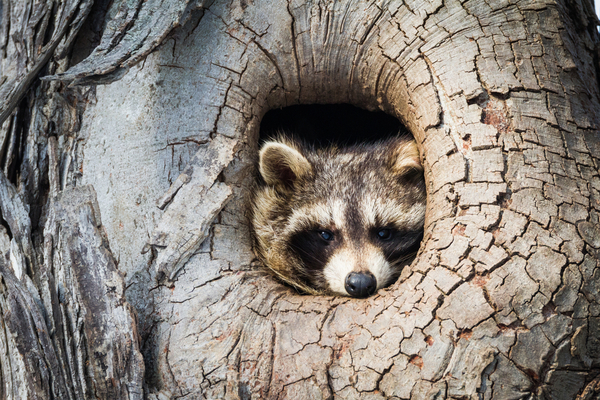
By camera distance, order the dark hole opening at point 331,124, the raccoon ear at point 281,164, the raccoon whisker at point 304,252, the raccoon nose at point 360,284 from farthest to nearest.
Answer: the dark hole opening at point 331,124 < the raccoon whisker at point 304,252 < the raccoon ear at point 281,164 < the raccoon nose at point 360,284

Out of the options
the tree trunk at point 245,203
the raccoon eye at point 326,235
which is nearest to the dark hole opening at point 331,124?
the raccoon eye at point 326,235

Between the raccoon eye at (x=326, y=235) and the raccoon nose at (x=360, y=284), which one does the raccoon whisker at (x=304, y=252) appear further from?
the raccoon nose at (x=360, y=284)

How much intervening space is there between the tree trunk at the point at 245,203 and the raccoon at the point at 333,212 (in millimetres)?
604

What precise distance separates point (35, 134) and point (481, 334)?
2411 mm

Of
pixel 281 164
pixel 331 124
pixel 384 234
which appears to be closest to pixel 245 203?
pixel 281 164

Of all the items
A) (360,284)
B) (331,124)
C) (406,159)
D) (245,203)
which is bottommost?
(360,284)

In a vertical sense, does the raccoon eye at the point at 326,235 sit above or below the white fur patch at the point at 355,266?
above

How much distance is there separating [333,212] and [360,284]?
640 mm

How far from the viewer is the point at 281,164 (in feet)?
11.0

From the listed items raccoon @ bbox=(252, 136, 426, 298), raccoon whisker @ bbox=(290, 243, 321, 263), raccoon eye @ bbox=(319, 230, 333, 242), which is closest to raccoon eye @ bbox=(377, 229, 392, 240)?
raccoon @ bbox=(252, 136, 426, 298)

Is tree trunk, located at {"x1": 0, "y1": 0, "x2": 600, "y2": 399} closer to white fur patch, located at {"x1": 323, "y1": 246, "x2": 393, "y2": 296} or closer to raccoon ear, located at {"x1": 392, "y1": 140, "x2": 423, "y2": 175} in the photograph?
→ raccoon ear, located at {"x1": 392, "y1": 140, "x2": 423, "y2": 175}

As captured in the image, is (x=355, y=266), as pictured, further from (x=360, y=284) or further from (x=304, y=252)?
(x=304, y=252)

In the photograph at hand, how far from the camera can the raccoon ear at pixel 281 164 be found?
3180 millimetres

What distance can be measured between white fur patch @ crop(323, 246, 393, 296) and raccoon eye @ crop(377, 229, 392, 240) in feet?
0.51
